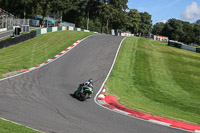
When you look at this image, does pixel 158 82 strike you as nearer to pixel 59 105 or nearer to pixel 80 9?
pixel 59 105

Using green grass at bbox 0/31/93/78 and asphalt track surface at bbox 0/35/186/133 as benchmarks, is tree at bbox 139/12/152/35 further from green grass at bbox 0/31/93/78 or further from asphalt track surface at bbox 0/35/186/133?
asphalt track surface at bbox 0/35/186/133

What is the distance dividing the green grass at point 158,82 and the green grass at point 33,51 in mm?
8514

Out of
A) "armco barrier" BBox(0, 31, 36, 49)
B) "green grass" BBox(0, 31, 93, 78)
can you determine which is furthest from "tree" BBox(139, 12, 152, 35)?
"armco barrier" BBox(0, 31, 36, 49)

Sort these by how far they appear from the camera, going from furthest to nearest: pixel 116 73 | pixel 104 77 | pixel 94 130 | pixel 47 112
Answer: pixel 116 73 → pixel 104 77 → pixel 47 112 → pixel 94 130

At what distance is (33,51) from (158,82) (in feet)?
53.7

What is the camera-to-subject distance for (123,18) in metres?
91.8

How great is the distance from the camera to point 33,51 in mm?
29438

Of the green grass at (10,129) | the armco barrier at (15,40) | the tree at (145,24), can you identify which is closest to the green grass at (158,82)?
the green grass at (10,129)

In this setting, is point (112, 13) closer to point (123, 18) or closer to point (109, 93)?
point (123, 18)

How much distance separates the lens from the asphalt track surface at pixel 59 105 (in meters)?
9.49

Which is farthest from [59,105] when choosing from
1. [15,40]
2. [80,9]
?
[80,9]

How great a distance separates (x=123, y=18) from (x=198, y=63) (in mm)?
63710

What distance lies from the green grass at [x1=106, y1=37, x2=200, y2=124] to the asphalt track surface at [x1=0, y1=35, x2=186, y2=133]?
2298 millimetres

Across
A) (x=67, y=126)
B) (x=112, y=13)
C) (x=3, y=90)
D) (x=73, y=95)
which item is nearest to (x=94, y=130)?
(x=67, y=126)
